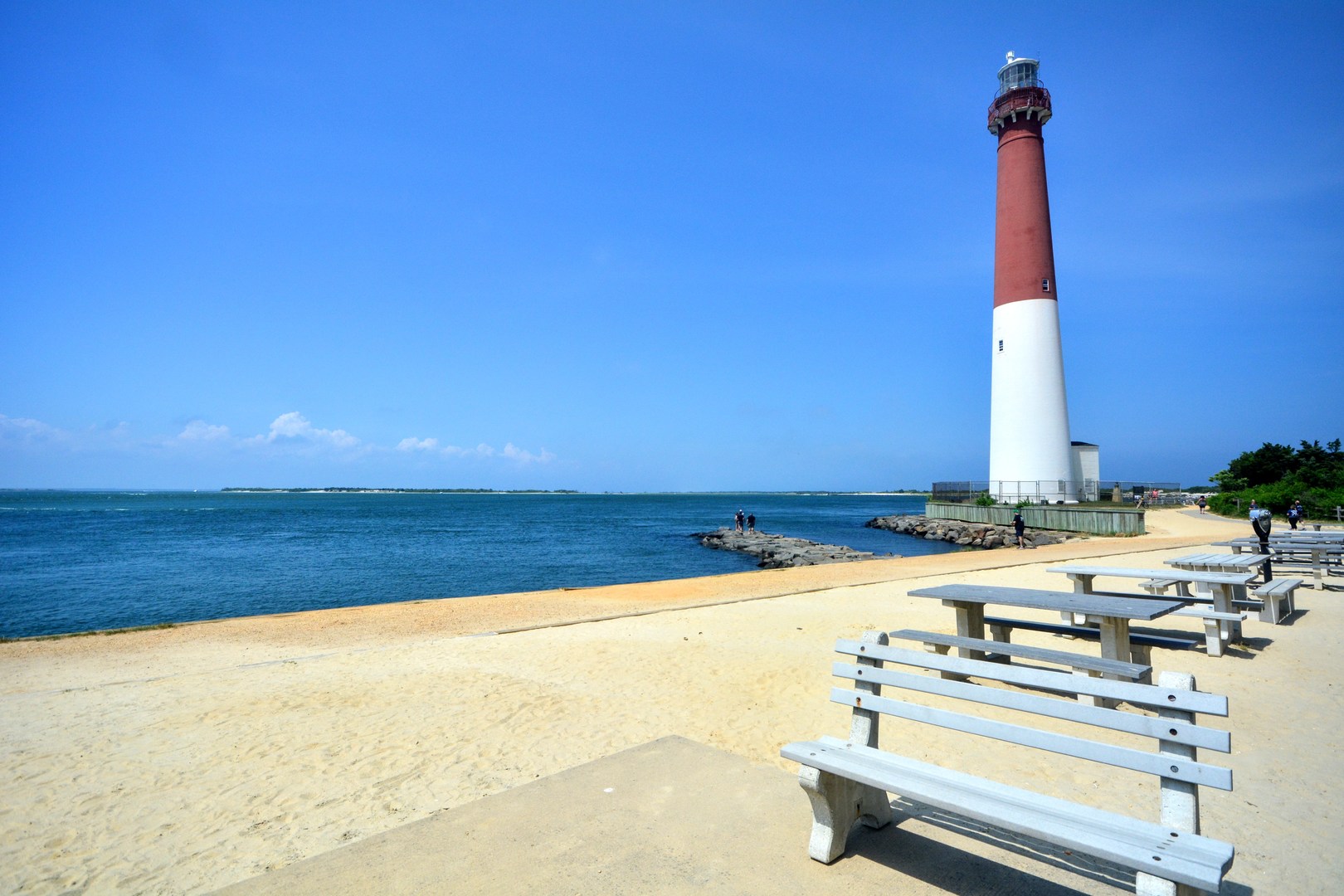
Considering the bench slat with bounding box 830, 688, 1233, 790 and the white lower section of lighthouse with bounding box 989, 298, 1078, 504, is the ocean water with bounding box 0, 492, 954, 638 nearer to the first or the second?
the white lower section of lighthouse with bounding box 989, 298, 1078, 504

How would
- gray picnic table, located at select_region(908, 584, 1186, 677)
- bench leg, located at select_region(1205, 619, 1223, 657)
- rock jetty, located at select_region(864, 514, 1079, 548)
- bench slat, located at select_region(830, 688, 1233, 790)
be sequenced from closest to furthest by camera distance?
bench slat, located at select_region(830, 688, 1233, 790)
gray picnic table, located at select_region(908, 584, 1186, 677)
bench leg, located at select_region(1205, 619, 1223, 657)
rock jetty, located at select_region(864, 514, 1079, 548)

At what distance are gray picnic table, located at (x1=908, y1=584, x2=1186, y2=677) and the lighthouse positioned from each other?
25.7m

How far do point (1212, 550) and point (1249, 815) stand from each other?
12.8 meters

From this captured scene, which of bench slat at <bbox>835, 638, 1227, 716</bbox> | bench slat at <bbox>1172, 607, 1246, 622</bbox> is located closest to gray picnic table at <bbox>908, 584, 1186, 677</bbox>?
bench slat at <bbox>1172, 607, 1246, 622</bbox>

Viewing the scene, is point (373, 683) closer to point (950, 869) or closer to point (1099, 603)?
point (950, 869)

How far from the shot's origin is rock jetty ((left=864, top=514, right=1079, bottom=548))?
29062 mm

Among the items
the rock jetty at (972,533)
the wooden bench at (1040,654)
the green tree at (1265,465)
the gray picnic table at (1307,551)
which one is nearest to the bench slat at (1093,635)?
the wooden bench at (1040,654)

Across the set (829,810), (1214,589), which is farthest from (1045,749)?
(1214,589)

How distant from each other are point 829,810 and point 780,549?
28.5 m

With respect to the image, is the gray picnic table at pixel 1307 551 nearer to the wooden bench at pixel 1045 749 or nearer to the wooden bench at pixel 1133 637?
the wooden bench at pixel 1133 637

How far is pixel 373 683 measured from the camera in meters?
7.05

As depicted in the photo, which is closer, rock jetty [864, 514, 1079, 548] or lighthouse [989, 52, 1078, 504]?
rock jetty [864, 514, 1079, 548]

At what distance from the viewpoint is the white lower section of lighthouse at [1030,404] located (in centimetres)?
2997

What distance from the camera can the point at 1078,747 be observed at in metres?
2.81
